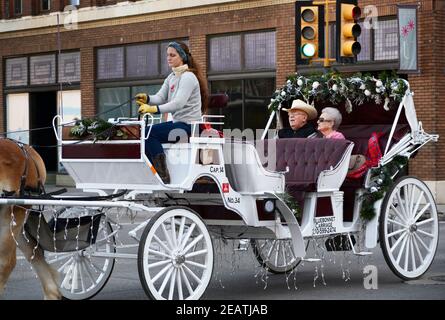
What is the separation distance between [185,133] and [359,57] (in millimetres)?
13478

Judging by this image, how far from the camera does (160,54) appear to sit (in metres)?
25.8

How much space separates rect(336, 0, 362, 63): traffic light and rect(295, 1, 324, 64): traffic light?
0.35 metres

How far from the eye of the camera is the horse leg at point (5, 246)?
805 cm

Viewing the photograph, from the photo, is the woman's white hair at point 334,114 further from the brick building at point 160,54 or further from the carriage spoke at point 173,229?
the brick building at point 160,54

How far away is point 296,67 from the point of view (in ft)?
73.9

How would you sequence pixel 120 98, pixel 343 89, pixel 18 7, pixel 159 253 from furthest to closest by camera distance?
pixel 18 7 → pixel 120 98 → pixel 343 89 → pixel 159 253

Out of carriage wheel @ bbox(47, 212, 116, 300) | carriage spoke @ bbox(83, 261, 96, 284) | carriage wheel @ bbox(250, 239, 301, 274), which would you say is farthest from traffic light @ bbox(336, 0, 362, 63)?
carriage spoke @ bbox(83, 261, 96, 284)

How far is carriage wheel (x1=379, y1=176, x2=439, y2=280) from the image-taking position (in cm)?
970

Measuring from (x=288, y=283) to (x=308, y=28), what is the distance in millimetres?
7583

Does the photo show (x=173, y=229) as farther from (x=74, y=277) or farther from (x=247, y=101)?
(x=247, y=101)

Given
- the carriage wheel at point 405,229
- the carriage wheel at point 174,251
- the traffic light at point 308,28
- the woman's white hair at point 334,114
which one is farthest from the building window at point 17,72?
the carriage wheel at point 174,251

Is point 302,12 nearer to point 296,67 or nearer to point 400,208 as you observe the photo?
point 296,67

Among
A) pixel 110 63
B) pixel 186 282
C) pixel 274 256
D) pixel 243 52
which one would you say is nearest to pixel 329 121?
pixel 274 256

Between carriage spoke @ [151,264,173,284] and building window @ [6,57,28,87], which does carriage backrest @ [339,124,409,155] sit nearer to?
carriage spoke @ [151,264,173,284]
